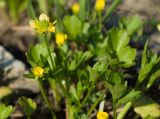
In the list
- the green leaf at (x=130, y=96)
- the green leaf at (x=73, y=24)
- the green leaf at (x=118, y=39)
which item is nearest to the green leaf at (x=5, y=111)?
the green leaf at (x=130, y=96)

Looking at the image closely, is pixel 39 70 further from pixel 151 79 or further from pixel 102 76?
pixel 151 79

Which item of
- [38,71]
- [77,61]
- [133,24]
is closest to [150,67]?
[77,61]

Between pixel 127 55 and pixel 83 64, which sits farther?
pixel 83 64

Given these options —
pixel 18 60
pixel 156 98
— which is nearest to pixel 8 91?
pixel 18 60

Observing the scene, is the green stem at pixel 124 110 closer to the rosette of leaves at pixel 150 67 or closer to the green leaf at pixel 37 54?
the rosette of leaves at pixel 150 67

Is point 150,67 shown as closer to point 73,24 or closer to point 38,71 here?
point 38,71

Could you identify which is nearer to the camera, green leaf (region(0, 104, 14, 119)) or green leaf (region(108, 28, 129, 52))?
green leaf (region(0, 104, 14, 119))

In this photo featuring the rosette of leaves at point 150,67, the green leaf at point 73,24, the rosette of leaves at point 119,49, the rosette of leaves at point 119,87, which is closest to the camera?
the rosette of leaves at point 119,87

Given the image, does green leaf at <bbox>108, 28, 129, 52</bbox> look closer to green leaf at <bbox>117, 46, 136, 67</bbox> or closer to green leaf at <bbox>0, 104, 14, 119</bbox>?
green leaf at <bbox>117, 46, 136, 67</bbox>

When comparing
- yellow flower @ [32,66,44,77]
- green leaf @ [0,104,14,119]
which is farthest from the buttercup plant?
green leaf @ [0,104,14,119]
